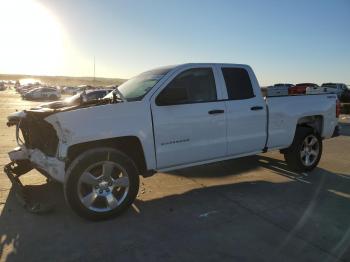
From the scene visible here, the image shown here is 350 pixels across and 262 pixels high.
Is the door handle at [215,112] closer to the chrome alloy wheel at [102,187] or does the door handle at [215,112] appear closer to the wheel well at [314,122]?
the chrome alloy wheel at [102,187]

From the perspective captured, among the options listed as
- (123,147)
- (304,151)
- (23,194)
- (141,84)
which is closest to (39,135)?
(23,194)

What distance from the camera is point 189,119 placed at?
539 centimetres

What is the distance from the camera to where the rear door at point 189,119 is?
5.18m

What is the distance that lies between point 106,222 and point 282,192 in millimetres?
2860

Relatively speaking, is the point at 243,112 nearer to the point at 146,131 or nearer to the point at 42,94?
the point at 146,131

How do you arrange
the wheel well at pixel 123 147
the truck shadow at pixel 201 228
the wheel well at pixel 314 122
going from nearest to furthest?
the truck shadow at pixel 201 228 → the wheel well at pixel 123 147 → the wheel well at pixel 314 122

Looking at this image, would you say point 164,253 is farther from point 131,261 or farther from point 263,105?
point 263,105

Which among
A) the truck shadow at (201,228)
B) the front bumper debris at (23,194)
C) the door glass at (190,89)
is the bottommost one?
the truck shadow at (201,228)

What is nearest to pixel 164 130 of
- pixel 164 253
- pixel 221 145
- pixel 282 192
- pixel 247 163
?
pixel 221 145

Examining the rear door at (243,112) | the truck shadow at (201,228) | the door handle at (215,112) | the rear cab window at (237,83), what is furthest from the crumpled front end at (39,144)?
the rear cab window at (237,83)

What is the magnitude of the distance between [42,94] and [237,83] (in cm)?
4232

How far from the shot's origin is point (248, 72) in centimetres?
646

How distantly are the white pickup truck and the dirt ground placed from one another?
0.45 m

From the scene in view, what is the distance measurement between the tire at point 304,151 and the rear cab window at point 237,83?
4.84 feet
